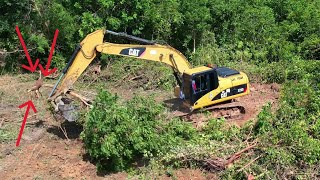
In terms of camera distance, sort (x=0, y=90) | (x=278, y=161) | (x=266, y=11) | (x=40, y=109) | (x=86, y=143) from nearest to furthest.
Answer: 1. (x=278, y=161)
2. (x=86, y=143)
3. (x=40, y=109)
4. (x=0, y=90)
5. (x=266, y=11)

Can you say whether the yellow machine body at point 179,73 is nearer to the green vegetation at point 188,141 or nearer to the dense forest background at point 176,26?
the green vegetation at point 188,141

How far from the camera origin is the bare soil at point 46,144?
36.5 feet

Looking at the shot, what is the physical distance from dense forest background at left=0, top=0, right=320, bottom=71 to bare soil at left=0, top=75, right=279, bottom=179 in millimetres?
2578

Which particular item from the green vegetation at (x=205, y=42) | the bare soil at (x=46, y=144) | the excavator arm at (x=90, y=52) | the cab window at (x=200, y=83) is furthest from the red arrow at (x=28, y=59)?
the cab window at (x=200, y=83)

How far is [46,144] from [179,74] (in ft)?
13.8

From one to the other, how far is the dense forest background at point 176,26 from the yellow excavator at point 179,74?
13.5 ft

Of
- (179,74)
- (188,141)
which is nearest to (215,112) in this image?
(179,74)

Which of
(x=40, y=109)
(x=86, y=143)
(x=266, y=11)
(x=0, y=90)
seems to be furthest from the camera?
(x=266, y=11)

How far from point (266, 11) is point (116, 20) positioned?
6.16 m

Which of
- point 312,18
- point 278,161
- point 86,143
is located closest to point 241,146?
point 278,161

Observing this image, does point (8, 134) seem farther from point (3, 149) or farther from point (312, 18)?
point (312, 18)

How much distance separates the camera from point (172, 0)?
1905 centimetres

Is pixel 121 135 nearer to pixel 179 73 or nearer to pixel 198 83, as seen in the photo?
pixel 198 83

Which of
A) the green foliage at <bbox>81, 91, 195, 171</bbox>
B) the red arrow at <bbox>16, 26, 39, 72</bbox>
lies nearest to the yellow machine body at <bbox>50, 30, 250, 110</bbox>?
the green foliage at <bbox>81, 91, 195, 171</bbox>
